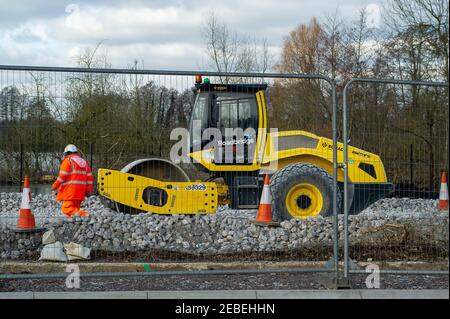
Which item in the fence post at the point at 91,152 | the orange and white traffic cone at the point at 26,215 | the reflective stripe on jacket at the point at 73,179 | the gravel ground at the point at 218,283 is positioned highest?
the fence post at the point at 91,152

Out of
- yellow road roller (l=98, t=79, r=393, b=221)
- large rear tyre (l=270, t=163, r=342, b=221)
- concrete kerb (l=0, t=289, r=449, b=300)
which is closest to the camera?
concrete kerb (l=0, t=289, r=449, b=300)

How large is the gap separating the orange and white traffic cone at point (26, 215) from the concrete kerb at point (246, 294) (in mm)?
1433

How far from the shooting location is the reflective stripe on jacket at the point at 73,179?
24.3ft

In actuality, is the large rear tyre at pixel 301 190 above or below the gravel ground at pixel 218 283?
above

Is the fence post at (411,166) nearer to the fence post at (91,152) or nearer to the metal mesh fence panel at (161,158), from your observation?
the metal mesh fence panel at (161,158)

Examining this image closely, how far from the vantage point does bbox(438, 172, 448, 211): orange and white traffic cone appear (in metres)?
6.86

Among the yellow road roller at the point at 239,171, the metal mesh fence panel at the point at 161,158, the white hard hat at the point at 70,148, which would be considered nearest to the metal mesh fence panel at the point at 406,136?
the yellow road roller at the point at 239,171

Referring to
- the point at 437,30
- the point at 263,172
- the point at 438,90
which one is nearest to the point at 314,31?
the point at 437,30

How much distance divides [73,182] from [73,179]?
7 centimetres

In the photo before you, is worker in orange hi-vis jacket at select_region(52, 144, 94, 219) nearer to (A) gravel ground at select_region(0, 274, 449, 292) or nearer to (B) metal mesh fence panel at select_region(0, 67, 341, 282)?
(B) metal mesh fence panel at select_region(0, 67, 341, 282)

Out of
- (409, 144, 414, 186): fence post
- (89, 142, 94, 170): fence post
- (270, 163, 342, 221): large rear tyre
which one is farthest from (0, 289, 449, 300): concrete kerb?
(270, 163, 342, 221): large rear tyre

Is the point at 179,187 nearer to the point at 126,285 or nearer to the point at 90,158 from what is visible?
the point at 90,158

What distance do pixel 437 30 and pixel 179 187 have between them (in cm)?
1541

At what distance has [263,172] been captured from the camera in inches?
388
